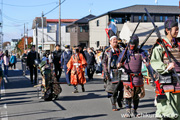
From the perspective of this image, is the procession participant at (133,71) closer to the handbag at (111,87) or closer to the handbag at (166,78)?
the handbag at (111,87)

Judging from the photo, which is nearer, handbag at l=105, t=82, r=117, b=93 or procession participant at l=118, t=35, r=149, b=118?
procession participant at l=118, t=35, r=149, b=118

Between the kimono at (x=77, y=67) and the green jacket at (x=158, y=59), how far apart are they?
298 inches

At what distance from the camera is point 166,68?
14.2ft

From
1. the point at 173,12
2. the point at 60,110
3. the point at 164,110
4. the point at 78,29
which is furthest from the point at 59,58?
the point at 78,29

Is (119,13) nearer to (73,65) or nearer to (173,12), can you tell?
(173,12)

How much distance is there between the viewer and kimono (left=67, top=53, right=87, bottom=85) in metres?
12.0

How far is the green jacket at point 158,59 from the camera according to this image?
172 inches

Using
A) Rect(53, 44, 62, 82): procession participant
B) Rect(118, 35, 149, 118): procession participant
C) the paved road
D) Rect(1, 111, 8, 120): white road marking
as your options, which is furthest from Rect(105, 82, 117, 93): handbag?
Rect(53, 44, 62, 82): procession participant

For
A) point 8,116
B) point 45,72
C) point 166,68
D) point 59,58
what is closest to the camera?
point 166,68

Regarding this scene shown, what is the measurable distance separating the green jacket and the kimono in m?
7.56

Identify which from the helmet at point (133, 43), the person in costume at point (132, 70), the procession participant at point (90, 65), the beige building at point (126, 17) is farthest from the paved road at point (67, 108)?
the beige building at point (126, 17)

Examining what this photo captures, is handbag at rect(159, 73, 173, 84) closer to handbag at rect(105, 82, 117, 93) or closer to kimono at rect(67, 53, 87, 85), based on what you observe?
handbag at rect(105, 82, 117, 93)

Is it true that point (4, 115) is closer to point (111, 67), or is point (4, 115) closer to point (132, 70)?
point (111, 67)

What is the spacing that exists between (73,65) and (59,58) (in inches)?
168
